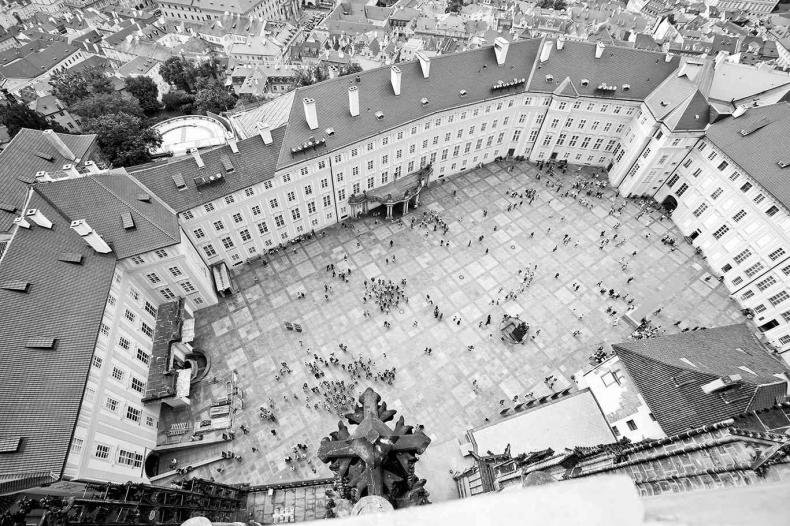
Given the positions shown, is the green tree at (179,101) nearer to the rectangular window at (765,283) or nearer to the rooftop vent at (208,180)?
the rooftop vent at (208,180)

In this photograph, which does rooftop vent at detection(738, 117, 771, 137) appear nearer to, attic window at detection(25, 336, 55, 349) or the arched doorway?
the arched doorway

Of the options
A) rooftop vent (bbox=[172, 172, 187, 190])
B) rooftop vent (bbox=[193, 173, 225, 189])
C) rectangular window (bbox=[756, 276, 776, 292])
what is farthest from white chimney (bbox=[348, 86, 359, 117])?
rectangular window (bbox=[756, 276, 776, 292])

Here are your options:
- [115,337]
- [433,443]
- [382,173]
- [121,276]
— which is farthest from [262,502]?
[382,173]

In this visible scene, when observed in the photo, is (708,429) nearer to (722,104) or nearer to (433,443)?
(433,443)

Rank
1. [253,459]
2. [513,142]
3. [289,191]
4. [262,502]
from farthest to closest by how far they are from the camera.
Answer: [513,142], [289,191], [253,459], [262,502]

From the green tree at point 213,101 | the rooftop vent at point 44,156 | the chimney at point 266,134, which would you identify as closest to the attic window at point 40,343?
the rooftop vent at point 44,156

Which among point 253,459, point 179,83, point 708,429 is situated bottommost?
point 708,429
